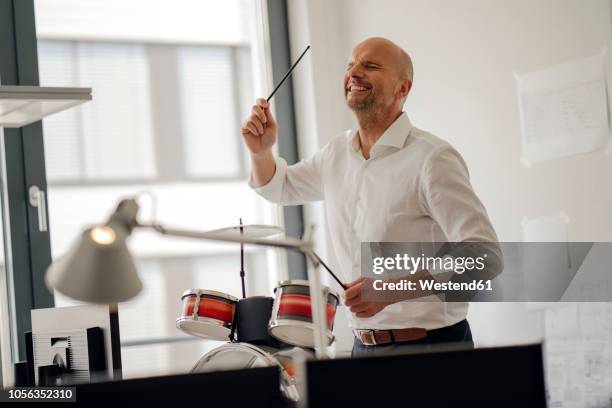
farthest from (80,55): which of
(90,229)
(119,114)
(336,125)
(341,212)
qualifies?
(90,229)

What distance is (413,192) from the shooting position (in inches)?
122

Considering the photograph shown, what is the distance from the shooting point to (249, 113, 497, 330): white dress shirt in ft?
9.69

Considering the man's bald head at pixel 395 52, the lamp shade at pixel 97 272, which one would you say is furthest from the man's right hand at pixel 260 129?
the lamp shade at pixel 97 272

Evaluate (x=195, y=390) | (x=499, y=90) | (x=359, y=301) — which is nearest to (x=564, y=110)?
(x=499, y=90)

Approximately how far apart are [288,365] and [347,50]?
1776mm

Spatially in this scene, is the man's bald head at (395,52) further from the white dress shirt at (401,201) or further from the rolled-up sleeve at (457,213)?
the rolled-up sleeve at (457,213)

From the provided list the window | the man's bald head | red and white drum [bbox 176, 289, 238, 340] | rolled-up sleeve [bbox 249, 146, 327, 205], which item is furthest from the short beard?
the window

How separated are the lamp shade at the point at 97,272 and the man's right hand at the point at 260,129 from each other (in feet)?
5.76

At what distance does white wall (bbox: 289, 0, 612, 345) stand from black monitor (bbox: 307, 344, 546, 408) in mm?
1779

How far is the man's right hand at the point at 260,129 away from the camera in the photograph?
318cm

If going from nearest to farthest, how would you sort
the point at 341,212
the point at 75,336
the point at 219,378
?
the point at 219,378 → the point at 75,336 → the point at 341,212

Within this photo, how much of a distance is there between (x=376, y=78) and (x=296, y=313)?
0.88 m

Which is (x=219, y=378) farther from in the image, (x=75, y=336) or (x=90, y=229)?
(x=75, y=336)

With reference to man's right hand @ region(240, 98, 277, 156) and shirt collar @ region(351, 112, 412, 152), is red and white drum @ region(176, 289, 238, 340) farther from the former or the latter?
shirt collar @ region(351, 112, 412, 152)
